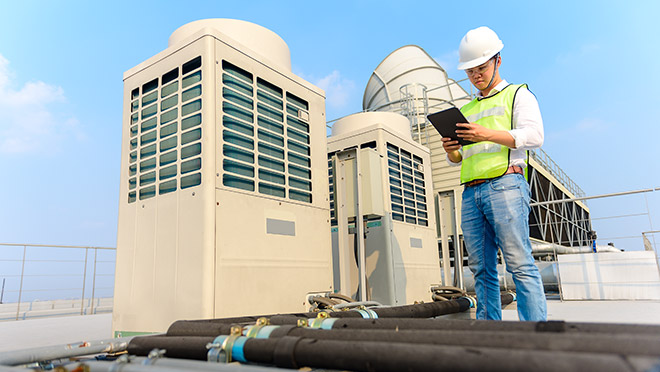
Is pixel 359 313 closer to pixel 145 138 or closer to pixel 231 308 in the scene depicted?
pixel 231 308

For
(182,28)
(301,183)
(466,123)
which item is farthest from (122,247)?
(466,123)

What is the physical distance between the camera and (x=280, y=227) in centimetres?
260

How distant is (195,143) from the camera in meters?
2.34

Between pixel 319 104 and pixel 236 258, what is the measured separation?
1431 mm

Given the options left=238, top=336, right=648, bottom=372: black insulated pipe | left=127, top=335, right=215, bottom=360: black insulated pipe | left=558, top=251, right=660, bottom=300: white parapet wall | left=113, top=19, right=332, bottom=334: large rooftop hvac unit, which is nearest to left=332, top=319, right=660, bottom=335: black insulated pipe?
left=238, top=336, right=648, bottom=372: black insulated pipe

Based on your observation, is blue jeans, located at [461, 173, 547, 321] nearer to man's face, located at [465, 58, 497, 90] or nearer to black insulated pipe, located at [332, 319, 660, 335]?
man's face, located at [465, 58, 497, 90]

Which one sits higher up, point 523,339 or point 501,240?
point 501,240

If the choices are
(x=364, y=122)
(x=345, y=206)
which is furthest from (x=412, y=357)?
(x=364, y=122)

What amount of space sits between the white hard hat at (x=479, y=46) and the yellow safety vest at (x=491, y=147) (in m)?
0.18

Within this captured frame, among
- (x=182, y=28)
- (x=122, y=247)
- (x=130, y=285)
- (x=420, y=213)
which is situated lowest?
(x=130, y=285)

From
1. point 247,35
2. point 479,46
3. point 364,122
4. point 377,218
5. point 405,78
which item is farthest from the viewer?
point 405,78

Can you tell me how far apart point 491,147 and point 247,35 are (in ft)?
5.88

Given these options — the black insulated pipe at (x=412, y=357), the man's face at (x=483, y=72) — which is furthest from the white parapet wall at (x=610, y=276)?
the black insulated pipe at (x=412, y=357)

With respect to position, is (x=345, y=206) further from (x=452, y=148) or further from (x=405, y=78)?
(x=405, y=78)
